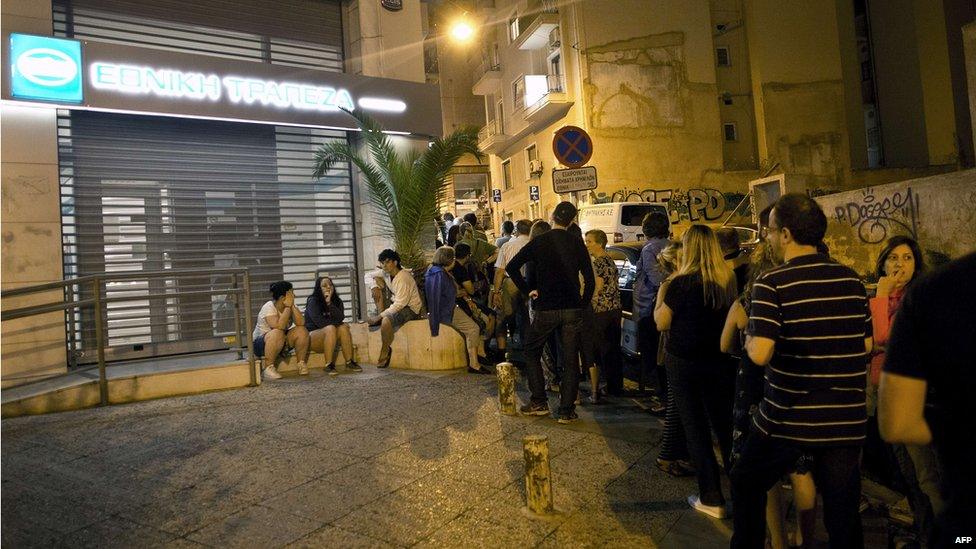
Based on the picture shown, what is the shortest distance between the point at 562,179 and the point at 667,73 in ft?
53.3

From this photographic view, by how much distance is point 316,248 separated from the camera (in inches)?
438

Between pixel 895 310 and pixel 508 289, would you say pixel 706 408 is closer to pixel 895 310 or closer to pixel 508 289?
pixel 895 310

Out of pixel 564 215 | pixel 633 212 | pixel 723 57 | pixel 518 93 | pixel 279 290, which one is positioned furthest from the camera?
pixel 518 93

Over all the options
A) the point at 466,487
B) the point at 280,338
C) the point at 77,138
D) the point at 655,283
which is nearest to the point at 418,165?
the point at 280,338

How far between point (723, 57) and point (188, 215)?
2092 centimetres

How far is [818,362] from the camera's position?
2.64 m

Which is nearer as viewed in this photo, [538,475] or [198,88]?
[538,475]

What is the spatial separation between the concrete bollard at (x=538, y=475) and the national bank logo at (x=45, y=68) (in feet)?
26.4

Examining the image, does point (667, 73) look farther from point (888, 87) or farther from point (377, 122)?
point (377, 122)

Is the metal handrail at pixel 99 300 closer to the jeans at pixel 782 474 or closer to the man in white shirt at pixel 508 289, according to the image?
the man in white shirt at pixel 508 289

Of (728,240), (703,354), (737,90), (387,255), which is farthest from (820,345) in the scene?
(737,90)

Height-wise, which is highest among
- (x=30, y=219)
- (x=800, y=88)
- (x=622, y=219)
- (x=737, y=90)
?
(x=737, y=90)

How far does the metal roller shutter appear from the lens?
30.0 ft

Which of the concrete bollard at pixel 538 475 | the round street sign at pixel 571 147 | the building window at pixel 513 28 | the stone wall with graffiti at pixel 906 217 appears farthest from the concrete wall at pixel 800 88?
the concrete bollard at pixel 538 475
